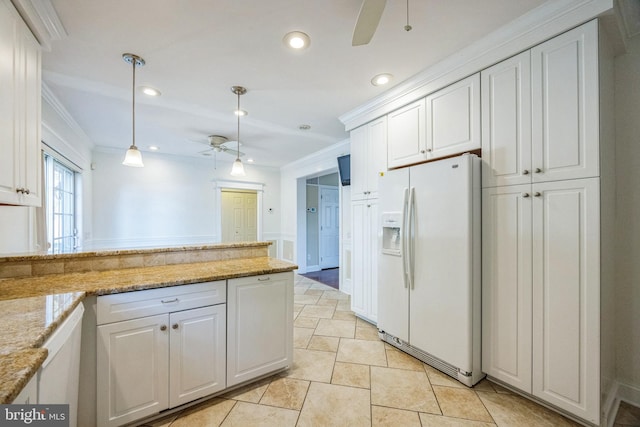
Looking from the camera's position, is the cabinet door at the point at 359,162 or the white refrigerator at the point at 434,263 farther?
the cabinet door at the point at 359,162

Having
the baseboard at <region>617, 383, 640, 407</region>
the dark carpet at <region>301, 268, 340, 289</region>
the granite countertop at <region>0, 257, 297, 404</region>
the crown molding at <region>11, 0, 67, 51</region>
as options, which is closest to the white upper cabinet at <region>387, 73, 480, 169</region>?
the granite countertop at <region>0, 257, 297, 404</region>

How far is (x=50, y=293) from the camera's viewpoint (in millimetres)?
1416

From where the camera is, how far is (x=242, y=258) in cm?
249

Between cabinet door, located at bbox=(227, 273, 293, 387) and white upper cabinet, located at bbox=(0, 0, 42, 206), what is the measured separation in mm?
1312

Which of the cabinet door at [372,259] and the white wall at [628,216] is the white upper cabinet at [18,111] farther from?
the white wall at [628,216]

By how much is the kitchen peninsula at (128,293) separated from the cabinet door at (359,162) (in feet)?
4.55

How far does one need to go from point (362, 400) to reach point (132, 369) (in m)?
1.52

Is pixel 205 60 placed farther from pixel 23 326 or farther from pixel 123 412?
pixel 123 412

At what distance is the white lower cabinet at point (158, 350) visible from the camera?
4.91ft

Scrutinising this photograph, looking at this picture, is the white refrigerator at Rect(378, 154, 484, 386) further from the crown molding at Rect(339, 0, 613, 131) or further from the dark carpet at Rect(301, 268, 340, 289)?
the dark carpet at Rect(301, 268, 340, 289)

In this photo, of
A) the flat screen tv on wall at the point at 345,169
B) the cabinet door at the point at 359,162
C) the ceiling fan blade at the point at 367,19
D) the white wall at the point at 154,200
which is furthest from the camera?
the white wall at the point at 154,200

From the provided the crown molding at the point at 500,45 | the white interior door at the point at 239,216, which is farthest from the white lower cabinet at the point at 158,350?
the white interior door at the point at 239,216

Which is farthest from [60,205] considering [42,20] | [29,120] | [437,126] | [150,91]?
[437,126]

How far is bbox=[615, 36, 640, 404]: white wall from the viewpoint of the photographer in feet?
5.87
